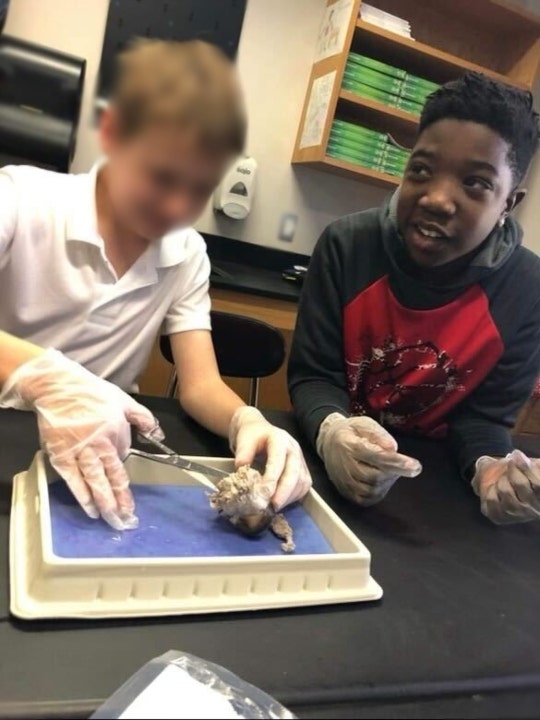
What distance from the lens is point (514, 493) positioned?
2.40ft

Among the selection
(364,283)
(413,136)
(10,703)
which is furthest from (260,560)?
(364,283)

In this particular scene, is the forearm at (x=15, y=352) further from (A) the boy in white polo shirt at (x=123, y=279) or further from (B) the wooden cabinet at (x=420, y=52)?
(B) the wooden cabinet at (x=420, y=52)

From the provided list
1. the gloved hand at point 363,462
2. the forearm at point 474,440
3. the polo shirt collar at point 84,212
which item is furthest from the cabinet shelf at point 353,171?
the forearm at point 474,440

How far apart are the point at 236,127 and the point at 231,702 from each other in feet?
0.74

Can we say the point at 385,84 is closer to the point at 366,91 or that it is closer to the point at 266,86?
the point at 366,91

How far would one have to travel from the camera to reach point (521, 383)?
3.33ft

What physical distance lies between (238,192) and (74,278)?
19 centimetres

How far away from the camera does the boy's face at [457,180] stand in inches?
14.7

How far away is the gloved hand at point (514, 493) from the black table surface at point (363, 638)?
4 centimetres

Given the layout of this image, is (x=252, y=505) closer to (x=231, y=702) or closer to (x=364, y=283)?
(x=231, y=702)

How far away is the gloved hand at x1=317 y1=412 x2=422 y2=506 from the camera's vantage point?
68cm

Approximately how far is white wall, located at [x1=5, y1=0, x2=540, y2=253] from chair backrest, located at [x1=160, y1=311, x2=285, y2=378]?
26.1 inches

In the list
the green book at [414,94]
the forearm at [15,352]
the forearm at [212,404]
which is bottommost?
the forearm at [212,404]

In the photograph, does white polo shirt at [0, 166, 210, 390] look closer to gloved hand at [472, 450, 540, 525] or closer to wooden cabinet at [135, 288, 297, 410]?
wooden cabinet at [135, 288, 297, 410]
